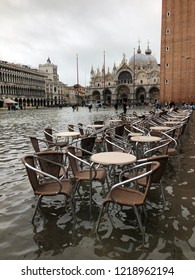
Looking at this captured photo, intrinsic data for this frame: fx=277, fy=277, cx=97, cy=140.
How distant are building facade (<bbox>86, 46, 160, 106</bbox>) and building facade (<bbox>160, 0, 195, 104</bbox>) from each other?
44192 mm

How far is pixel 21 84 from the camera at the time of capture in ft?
310

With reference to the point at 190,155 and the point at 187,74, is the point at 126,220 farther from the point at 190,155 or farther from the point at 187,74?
the point at 187,74

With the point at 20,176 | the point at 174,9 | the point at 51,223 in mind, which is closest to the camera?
the point at 51,223

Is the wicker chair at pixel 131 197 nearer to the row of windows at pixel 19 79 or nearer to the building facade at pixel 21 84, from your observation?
the building facade at pixel 21 84

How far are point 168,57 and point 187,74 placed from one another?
450 cm

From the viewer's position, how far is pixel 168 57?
48312mm

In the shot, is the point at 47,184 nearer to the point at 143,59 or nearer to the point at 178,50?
the point at 178,50

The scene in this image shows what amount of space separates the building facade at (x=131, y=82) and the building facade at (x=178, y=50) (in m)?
44.2

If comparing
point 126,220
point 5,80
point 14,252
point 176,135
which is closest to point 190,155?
point 176,135

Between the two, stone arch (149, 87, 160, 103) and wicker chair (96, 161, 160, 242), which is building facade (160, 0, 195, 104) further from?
stone arch (149, 87, 160, 103)

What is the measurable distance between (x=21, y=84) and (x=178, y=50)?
2439 inches

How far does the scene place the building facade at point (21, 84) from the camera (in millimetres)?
83750

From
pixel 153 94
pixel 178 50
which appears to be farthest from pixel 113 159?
pixel 153 94

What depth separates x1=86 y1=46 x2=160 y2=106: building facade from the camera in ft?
318
